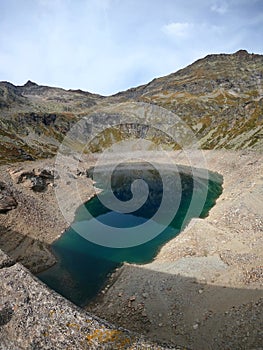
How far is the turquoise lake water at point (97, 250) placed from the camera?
1232 inches

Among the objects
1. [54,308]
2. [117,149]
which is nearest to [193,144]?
[117,149]

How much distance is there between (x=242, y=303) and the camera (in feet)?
80.7

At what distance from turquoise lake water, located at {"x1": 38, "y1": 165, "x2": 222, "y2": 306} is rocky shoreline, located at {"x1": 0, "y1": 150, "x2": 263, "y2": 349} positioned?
5.12ft

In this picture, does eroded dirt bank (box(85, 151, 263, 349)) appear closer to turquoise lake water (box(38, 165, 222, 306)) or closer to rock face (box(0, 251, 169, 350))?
turquoise lake water (box(38, 165, 222, 306))

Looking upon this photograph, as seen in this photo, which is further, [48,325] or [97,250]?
[97,250]

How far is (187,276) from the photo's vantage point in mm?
30016

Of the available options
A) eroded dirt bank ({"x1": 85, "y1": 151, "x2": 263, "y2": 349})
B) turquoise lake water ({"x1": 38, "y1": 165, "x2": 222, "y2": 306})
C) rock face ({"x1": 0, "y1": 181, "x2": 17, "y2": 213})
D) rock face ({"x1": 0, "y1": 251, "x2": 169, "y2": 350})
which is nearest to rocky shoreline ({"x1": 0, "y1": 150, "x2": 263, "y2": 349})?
eroded dirt bank ({"x1": 85, "y1": 151, "x2": 263, "y2": 349})

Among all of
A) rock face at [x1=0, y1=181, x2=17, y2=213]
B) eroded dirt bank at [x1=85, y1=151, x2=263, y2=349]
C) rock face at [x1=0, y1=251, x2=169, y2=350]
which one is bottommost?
eroded dirt bank at [x1=85, y1=151, x2=263, y2=349]

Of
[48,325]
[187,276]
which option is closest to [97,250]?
[187,276]

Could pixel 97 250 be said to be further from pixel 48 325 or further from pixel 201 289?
pixel 48 325

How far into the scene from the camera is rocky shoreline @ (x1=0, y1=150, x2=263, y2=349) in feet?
72.5

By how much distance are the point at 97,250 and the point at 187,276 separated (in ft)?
45.4

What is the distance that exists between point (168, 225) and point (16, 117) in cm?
14515

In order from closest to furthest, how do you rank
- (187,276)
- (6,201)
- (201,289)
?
1. (201,289)
2. (187,276)
3. (6,201)
